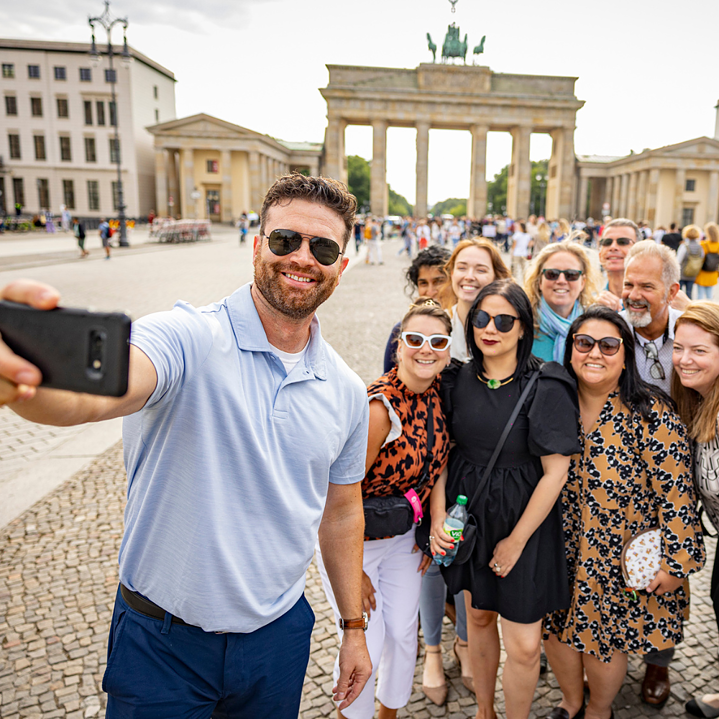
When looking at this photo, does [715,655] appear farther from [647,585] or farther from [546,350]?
[546,350]

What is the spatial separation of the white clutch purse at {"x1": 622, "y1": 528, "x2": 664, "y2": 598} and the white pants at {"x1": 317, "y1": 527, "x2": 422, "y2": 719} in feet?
3.19

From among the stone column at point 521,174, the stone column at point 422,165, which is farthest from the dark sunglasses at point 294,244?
the stone column at point 521,174

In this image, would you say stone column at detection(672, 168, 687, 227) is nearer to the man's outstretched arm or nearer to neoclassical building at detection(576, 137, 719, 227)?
neoclassical building at detection(576, 137, 719, 227)

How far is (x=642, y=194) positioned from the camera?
58.1m

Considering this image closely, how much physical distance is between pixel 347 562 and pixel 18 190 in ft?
226

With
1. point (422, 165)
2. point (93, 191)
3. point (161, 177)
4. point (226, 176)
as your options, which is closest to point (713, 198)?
point (422, 165)

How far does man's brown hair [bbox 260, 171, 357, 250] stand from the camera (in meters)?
1.81

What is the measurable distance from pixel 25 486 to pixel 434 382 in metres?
4.17

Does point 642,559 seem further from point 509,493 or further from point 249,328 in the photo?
point 249,328

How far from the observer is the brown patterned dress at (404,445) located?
2676 millimetres

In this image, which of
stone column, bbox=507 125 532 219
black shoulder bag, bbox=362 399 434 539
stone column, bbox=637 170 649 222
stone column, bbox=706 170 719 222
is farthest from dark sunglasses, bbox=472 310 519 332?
stone column, bbox=706 170 719 222

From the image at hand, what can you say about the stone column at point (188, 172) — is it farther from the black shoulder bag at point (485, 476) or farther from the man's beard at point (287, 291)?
the man's beard at point (287, 291)

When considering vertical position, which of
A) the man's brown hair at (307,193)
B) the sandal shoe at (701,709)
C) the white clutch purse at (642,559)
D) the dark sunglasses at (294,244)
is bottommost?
the sandal shoe at (701,709)

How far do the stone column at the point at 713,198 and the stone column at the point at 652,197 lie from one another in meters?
5.26
